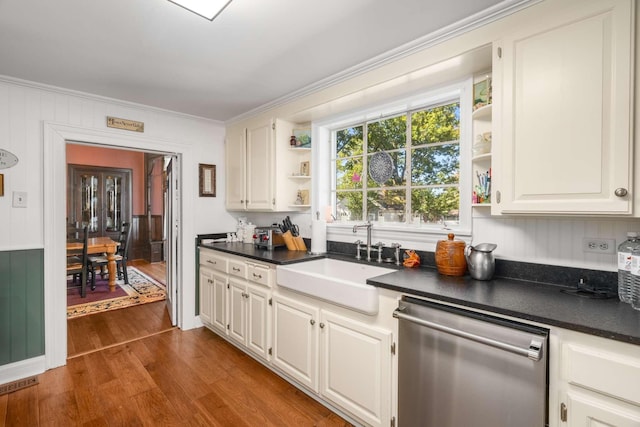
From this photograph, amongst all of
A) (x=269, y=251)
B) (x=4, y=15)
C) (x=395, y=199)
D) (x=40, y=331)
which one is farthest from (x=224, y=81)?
(x=40, y=331)

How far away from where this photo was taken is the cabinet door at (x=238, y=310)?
2.70m

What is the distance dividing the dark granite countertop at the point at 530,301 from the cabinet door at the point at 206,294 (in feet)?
6.77

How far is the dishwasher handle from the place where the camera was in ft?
→ 3.75

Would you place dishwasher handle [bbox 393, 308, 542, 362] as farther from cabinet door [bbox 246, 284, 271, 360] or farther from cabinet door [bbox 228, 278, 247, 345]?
cabinet door [bbox 228, 278, 247, 345]

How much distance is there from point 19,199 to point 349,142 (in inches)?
108

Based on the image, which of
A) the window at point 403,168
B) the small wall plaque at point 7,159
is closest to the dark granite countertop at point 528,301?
the window at point 403,168

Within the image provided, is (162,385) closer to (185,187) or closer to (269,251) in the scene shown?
(269,251)

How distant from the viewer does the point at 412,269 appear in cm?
208

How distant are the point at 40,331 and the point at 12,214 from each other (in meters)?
0.97

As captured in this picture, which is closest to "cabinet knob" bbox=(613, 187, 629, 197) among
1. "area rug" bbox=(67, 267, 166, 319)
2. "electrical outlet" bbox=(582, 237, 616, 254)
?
"electrical outlet" bbox=(582, 237, 616, 254)

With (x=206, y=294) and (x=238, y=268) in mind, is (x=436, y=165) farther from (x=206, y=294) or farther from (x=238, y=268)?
(x=206, y=294)

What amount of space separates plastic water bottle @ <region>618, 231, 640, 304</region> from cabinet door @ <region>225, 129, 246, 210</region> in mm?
2946

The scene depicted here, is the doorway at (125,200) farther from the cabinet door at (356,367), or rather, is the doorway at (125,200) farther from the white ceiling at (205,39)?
the cabinet door at (356,367)

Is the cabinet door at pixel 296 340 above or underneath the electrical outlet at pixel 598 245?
underneath
